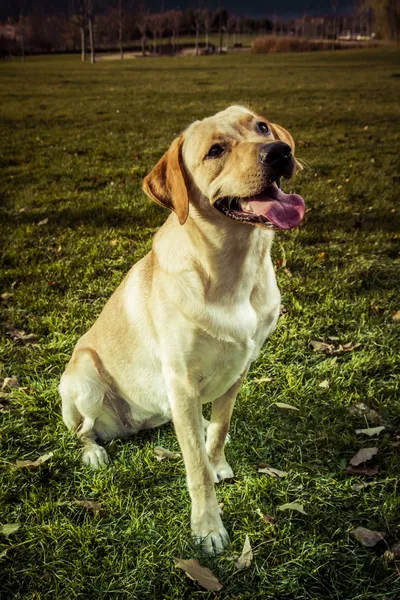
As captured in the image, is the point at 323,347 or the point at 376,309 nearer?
the point at 323,347

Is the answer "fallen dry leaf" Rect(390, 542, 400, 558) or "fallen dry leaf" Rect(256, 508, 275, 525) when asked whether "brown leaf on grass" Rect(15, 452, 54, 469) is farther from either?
"fallen dry leaf" Rect(390, 542, 400, 558)

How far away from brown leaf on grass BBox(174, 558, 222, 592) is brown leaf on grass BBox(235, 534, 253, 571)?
14 centimetres

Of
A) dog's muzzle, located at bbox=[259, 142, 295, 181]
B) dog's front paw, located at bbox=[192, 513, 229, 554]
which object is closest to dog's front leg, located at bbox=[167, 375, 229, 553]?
dog's front paw, located at bbox=[192, 513, 229, 554]

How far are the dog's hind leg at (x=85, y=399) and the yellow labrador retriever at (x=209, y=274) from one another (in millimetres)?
330

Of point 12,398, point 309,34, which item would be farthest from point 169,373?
point 309,34

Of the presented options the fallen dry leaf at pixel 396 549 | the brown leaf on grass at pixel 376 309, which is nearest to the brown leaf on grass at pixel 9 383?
the fallen dry leaf at pixel 396 549

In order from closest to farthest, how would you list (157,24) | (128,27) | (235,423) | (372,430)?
(372,430), (235,423), (128,27), (157,24)

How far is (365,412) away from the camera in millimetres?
3111

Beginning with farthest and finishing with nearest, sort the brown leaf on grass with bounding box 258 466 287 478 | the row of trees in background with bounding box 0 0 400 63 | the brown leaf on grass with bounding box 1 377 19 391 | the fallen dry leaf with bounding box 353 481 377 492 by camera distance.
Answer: the row of trees in background with bounding box 0 0 400 63, the brown leaf on grass with bounding box 1 377 19 391, the brown leaf on grass with bounding box 258 466 287 478, the fallen dry leaf with bounding box 353 481 377 492

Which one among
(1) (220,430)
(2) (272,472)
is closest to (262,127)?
(1) (220,430)

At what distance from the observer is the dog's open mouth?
2098mm

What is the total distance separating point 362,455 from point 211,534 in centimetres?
101

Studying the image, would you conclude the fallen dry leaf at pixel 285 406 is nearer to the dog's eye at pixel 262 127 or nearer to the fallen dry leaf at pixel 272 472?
the fallen dry leaf at pixel 272 472

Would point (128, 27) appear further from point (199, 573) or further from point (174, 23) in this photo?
point (199, 573)
